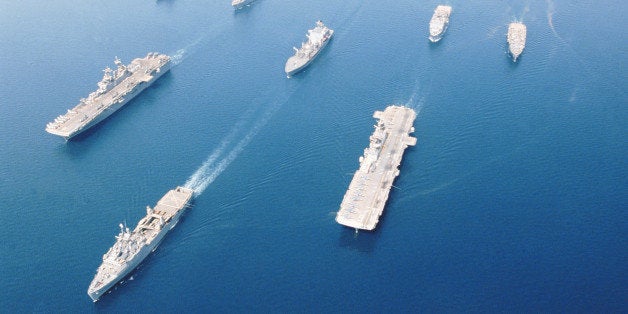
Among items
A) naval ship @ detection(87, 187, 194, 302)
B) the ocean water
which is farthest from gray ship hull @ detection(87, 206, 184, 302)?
the ocean water

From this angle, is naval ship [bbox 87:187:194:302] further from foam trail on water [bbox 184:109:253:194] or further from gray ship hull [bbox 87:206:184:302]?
foam trail on water [bbox 184:109:253:194]

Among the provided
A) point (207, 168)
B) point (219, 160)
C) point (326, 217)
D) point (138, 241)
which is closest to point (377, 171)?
point (326, 217)

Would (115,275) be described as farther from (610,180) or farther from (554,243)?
(610,180)

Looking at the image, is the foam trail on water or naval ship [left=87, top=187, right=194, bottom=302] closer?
naval ship [left=87, top=187, right=194, bottom=302]

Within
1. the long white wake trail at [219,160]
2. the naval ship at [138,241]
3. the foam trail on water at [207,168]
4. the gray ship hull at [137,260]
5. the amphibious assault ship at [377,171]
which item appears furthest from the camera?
the long white wake trail at [219,160]

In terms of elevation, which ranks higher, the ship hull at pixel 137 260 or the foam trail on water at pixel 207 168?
the foam trail on water at pixel 207 168

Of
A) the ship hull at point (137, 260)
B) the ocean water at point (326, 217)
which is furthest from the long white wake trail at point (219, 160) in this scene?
the ship hull at point (137, 260)

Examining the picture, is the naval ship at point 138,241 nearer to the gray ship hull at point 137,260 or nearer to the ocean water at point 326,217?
the gray ship hull at point 137,260
